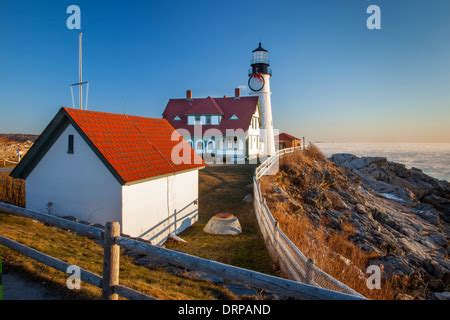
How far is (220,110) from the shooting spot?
113ft

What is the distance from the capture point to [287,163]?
27.4 metres

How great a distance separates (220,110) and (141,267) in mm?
27358

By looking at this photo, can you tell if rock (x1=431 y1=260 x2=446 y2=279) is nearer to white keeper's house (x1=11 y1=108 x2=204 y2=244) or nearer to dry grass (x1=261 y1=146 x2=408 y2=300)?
dry grass (x1=261 y1=146 x2=408 y2=300)

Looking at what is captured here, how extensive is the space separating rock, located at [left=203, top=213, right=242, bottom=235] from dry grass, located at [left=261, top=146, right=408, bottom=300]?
1.92 meters

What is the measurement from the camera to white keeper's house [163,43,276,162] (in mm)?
32969

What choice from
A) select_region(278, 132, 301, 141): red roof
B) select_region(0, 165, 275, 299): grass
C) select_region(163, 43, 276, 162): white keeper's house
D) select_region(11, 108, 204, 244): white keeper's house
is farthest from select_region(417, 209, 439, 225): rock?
select_region(11, 108, 204, 244): white keeper's house

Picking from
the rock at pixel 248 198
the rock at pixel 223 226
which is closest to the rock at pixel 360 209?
the rock at pixel 248 198

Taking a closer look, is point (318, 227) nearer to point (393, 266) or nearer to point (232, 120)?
point (393, 266)

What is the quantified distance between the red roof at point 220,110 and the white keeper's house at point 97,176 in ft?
65.0

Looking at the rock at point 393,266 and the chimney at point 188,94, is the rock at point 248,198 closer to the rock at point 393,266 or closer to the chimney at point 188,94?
the rock at point 393,266

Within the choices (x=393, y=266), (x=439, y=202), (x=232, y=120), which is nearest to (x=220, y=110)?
(x=232, y=120)

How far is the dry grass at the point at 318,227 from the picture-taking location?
995 cm

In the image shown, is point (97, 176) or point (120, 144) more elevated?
point (120, 144)
